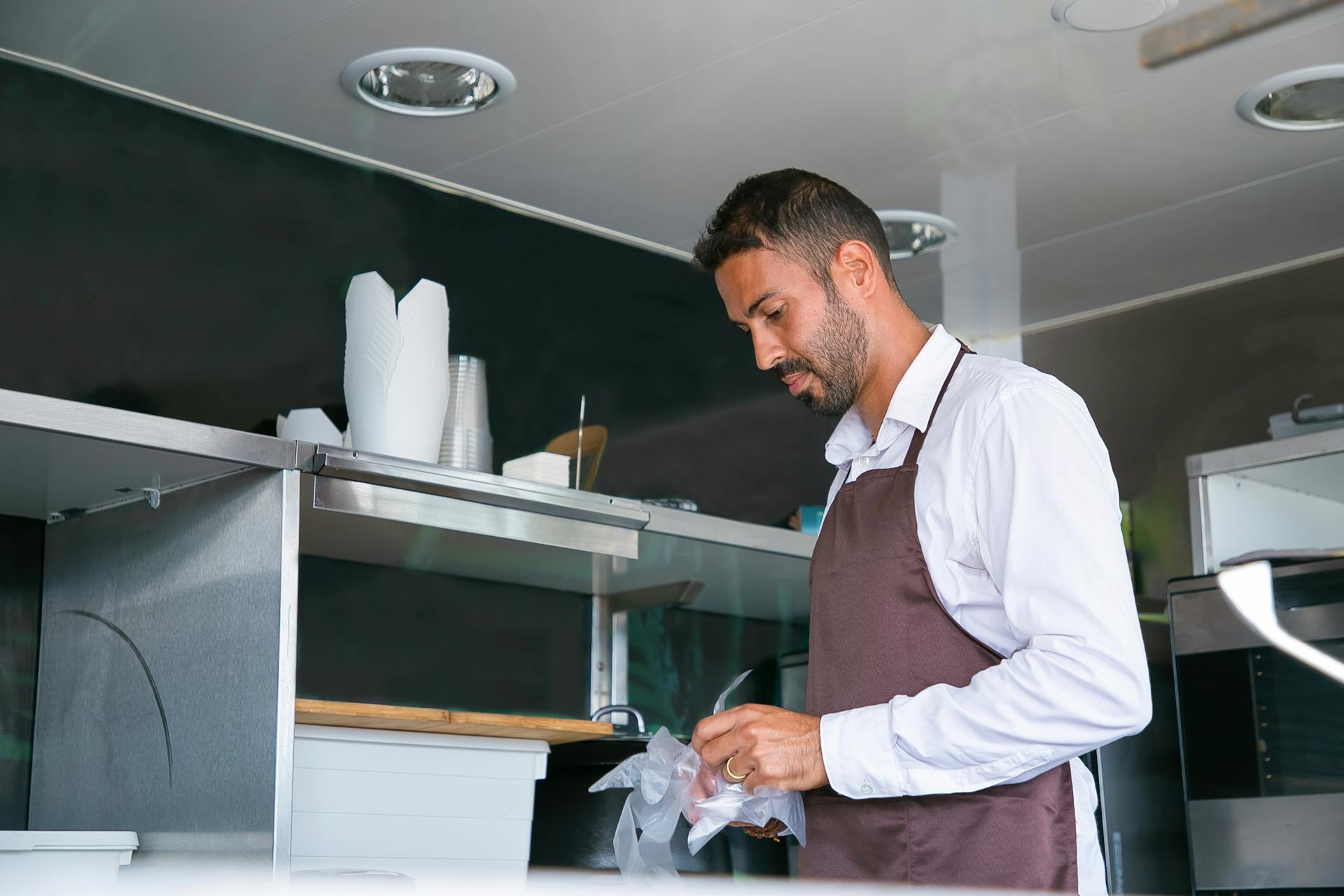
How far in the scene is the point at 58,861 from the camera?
176 cm

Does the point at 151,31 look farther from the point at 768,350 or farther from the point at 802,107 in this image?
the point at 768,350

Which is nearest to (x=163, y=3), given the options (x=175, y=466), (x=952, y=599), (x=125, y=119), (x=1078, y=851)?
(x=125, y=119)

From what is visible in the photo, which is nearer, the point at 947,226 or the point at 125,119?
the point at 125,119

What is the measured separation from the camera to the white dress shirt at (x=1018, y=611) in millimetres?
1321

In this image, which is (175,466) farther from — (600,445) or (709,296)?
(709,296)

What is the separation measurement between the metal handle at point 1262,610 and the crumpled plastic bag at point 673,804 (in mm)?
1365

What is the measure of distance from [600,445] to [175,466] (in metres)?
0.92

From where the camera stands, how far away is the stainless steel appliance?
2.60m

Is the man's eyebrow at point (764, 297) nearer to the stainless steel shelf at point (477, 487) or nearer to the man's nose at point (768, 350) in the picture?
the man's nose at point (768, 350)

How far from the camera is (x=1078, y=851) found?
144cm

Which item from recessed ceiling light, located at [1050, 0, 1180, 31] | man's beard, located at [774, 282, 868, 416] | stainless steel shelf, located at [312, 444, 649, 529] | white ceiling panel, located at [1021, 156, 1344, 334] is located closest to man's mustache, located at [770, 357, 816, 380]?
man's beard, located at [774, 282, 868, 416]

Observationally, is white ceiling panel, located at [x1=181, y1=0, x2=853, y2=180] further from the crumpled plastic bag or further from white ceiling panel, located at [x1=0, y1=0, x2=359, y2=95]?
the crumpled plastic bag

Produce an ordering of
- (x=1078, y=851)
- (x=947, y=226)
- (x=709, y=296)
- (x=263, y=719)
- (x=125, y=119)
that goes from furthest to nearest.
A: (x=709, y=296), (x=947, y=226), (x=125, y=119), (x=263, y=719), (x=1078, y=851)

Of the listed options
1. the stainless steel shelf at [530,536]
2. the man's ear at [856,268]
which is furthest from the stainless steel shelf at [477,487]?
the man's ear at [856,268]
